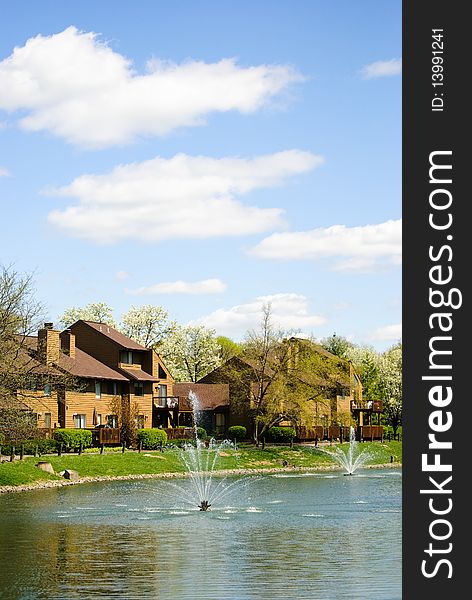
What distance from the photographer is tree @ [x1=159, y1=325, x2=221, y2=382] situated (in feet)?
411

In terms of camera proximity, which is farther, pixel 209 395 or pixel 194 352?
pixel 194 352

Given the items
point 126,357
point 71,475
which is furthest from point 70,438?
point 126,357

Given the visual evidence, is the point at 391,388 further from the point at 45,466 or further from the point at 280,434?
the point at 45,466

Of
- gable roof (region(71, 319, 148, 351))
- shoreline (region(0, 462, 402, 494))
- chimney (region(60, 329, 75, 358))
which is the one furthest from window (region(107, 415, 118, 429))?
shoreline (region(0, 462, 402, 494))

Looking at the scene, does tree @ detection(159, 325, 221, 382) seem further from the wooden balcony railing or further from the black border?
the black border

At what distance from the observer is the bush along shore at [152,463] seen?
171 ft

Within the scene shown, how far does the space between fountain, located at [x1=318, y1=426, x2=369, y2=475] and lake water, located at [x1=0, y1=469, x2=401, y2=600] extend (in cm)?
2353

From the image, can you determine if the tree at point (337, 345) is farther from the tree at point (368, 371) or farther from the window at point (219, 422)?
the window at point (219, 422)

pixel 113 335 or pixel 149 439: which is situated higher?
pixel 113 335

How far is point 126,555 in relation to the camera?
26.9 metres

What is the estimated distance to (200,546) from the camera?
28469 millimetres

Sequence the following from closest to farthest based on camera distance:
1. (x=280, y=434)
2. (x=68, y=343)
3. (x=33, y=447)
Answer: (x=33, y=447)
(x=68, y=343)
(x=280, y=434)

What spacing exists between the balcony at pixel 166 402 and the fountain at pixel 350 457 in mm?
20756

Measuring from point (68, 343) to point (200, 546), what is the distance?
5363 cm
